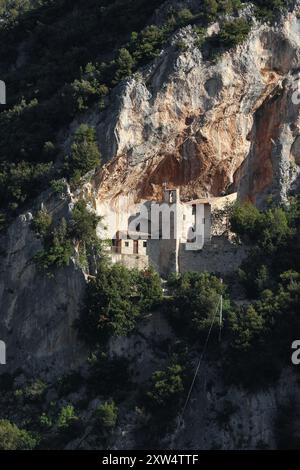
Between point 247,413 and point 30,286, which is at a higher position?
point 30,286

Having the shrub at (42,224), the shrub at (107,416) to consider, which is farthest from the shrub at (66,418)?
the shrub at (42,224)

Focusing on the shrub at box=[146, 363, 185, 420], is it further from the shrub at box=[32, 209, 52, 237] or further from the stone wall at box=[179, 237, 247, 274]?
the shrub at box=[32, 209, 52, 237]

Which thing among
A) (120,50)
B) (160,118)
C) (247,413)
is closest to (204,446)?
(247,413)

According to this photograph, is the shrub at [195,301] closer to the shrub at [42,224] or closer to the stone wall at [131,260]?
the stone wall at [131,260]

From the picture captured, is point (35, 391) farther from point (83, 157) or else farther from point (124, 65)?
point (124, 65)

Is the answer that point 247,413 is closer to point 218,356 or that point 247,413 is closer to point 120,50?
point 218,356
